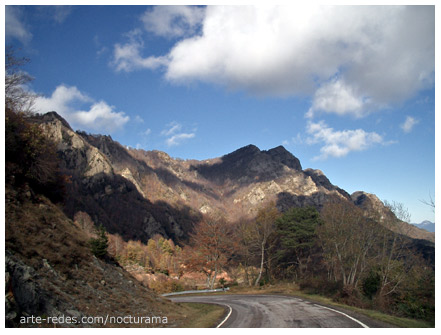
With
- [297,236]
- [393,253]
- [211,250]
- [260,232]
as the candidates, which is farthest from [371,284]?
[211,250]

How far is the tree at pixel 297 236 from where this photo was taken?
41375mm

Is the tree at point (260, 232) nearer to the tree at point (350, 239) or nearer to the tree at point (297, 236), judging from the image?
the tree at point (297, 236)

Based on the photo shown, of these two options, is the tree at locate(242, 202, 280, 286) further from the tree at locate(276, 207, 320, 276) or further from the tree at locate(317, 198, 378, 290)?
the tree at locate(317, 198, 378, 290)

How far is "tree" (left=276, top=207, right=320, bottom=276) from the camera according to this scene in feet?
136

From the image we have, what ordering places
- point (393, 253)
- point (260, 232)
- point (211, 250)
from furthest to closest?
point (260, 232), point (211, 250), point (393, 253)

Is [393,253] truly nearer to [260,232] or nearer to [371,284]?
[371,284]

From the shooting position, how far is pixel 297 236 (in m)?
41.6

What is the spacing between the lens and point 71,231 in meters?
18.9

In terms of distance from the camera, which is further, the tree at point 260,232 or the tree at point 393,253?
the tree at point 260,232

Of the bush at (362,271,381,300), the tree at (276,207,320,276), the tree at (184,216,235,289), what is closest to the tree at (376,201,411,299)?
the bush at (362,271,381,300)

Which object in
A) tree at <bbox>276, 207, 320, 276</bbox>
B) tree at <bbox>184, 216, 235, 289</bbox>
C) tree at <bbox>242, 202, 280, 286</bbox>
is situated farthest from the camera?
tree at <bbox>242, 202, 280, 286</bbox>

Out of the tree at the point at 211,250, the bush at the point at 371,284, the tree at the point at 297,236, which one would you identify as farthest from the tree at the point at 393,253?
the tree at the point at 211,250

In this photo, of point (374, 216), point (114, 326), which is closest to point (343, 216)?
point (374, 216)
